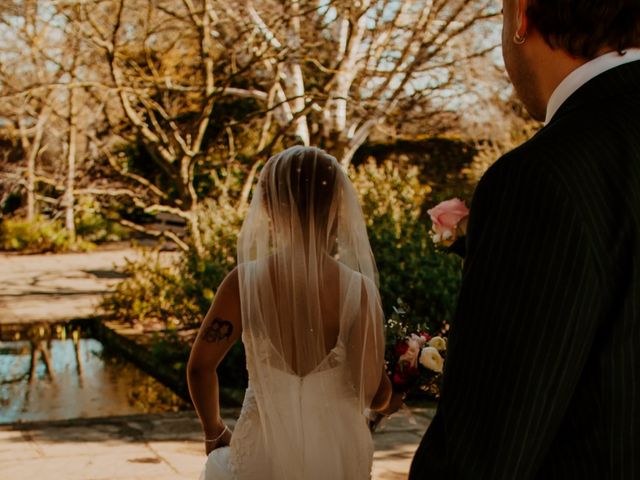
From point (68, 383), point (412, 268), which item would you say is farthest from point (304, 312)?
point (68, 383)

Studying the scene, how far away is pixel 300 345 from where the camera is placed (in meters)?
3.23

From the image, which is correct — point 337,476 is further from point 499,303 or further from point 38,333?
point 38,333

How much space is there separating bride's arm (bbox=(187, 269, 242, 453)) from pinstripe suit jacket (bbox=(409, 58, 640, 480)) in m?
2.09

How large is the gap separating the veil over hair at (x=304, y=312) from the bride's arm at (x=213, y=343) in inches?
2.5

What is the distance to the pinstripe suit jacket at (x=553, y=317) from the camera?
116 centimetres

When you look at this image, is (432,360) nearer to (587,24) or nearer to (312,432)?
(312,432)

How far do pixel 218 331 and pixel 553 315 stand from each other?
2223mm

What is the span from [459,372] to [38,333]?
398 inches

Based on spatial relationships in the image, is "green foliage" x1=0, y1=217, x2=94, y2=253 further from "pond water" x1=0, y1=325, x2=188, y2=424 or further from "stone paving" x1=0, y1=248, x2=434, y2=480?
"stone paving" x1=0, y1=248, x2=434, y2=480

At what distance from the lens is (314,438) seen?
3.21 m

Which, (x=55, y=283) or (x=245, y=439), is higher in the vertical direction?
(x=245, y=439)

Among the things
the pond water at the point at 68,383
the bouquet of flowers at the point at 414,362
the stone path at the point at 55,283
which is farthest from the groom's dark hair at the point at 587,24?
the stone path at the point at 55,283

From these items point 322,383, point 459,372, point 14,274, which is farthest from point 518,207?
point 14,274

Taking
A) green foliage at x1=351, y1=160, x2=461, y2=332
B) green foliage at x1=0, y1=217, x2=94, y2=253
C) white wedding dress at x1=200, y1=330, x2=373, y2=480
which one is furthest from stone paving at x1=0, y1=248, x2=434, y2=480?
green foliage at x1=0, y1=217, x2=94, y2=253
